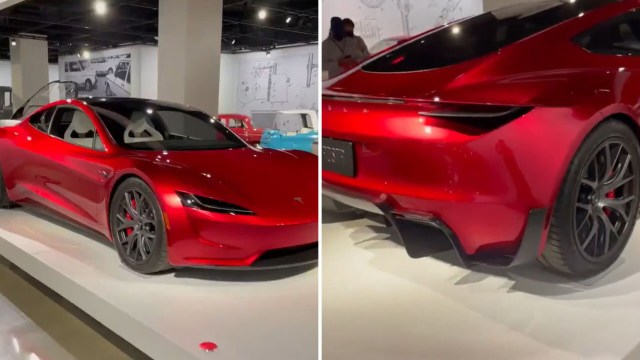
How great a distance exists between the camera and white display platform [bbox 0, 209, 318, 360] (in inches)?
63.1

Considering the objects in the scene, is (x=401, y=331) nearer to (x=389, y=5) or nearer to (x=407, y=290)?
(x=407, y=290)

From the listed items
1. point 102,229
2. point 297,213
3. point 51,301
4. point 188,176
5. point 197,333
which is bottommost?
point 51,301

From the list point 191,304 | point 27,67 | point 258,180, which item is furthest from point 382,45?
point 27,67

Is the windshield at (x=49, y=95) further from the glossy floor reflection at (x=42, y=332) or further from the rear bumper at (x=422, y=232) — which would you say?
the rear bumper at (x=422, y=232)

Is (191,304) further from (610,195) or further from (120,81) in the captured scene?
(610,195)

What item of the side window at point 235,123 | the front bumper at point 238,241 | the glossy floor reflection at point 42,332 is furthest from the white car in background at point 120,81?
the glossy floor reflection at point 42,332

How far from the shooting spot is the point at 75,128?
2422mm

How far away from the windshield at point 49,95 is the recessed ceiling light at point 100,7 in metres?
0.41

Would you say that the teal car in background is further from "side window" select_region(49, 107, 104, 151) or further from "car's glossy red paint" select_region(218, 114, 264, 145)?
"side window" select_region(49, 107, 104, 151)

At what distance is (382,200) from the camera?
3.51ft

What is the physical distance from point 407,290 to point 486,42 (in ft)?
1.80

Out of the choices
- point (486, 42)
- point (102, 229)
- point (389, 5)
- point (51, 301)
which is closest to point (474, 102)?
point (486, 42)

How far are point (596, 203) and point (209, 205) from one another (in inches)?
49.3

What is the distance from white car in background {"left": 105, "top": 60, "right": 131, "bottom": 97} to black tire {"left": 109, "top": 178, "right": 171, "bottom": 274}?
529 millimetres
